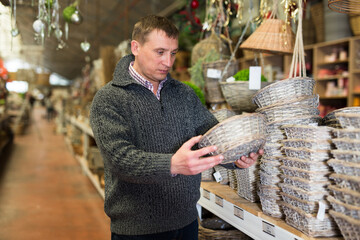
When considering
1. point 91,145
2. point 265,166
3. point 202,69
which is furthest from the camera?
point 91,145

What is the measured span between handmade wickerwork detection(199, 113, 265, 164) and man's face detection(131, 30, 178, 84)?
365mm

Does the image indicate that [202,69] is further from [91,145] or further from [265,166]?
[91,145]

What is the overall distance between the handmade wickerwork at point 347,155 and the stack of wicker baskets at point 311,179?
0.09 m

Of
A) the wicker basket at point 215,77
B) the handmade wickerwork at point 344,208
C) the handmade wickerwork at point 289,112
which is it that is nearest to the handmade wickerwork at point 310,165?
the handmade wickerwork at point 344,208

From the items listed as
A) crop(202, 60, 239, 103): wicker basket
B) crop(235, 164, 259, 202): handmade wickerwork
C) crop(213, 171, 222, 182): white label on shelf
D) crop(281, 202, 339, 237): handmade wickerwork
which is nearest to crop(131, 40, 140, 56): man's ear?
crop(235, 164, 259, 202): handmade wickerwork

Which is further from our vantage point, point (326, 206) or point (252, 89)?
point (252, 89)

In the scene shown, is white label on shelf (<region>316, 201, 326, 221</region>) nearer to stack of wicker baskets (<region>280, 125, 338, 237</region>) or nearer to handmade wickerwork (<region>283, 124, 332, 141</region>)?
stack of wicker baskets (<region>280, 125, 338, 237</region>)

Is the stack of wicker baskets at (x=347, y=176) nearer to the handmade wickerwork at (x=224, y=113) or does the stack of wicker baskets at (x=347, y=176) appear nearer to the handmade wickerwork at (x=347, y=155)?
the handmade wickerwork at (x=347, y=155)

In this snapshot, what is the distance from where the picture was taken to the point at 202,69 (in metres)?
2.85

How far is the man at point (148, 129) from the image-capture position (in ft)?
4.55

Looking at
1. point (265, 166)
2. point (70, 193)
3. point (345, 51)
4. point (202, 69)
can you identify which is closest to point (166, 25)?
point (265, 166)

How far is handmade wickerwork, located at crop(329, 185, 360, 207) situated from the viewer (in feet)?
3.62

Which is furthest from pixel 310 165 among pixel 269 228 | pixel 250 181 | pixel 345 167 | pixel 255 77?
pixel 255 77

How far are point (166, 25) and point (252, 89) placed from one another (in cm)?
95
